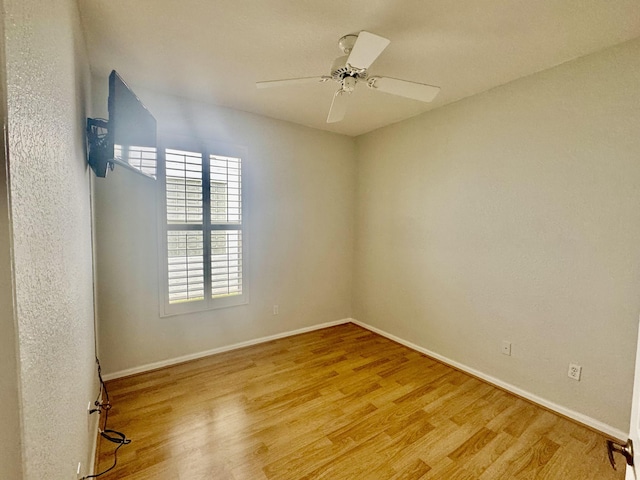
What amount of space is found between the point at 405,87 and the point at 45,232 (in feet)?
6.38

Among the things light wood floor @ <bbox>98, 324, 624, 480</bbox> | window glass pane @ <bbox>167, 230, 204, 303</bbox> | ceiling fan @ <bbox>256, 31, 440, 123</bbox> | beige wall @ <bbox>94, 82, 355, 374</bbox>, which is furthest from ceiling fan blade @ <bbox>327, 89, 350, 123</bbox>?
light wood floor @ <bbox>98, 324, 624, 480</bbox>

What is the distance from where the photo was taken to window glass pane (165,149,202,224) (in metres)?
2.62

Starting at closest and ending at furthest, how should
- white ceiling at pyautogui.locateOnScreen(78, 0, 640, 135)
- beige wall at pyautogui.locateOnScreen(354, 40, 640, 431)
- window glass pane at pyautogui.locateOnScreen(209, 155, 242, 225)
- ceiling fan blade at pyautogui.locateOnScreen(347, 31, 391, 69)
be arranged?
ceiling fan blade at pyautogui.locateOnScreen(347, 31, 391, 69) < white ceiling at pyautogui.locateOnScreen(78, 0, 640, 135) < beige wall at pyautogui.locateOnScreen(354, 40, 640, 431) < window glass pane at pyautogui.locateOnScreen(209, 155, 242, 225)

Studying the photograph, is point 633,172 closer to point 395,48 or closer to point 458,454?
point 395,48

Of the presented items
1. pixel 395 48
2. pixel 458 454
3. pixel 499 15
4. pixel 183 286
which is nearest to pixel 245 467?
pixel 458 454

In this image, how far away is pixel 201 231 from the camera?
282cm

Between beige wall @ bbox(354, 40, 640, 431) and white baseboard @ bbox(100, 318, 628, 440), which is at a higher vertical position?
beige wall @ bbox(354, 40, 640, 431)

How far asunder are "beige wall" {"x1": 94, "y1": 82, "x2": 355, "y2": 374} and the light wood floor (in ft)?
1.28

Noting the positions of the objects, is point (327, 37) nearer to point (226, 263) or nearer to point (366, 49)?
point (366, 49)

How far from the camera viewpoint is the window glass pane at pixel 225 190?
113 inches

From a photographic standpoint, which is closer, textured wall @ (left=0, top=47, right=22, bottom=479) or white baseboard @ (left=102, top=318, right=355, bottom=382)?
textured wall @ (left=0, top=47, right=22, bottom=479)

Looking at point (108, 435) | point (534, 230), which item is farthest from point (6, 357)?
point (534, 230)

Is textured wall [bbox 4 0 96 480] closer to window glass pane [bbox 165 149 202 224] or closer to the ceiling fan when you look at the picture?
the ceiling fan

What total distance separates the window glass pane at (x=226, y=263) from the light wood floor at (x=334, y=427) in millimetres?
733
